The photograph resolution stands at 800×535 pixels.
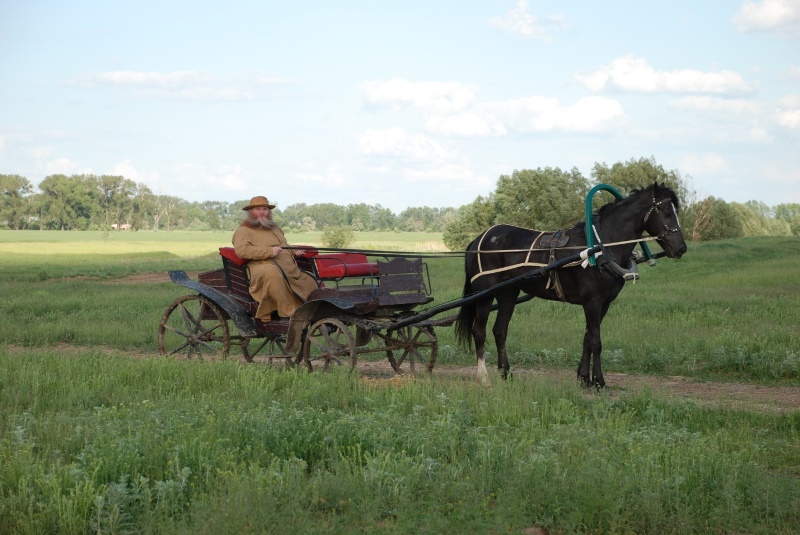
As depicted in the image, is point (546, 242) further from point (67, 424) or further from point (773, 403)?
point (67, 424)

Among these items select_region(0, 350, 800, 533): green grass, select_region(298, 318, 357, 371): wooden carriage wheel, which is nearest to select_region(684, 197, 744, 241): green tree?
select_region(298, 318, 357, 371): wooden carriage wheel

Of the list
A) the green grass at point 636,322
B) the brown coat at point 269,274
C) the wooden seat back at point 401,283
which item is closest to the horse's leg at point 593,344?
the green grass at point 636,322

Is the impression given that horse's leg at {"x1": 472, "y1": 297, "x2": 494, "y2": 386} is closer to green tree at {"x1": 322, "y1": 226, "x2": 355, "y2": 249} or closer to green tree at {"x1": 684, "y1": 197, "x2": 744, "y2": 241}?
green tree at {"x1": 684, "y1": 197, "x2": 744, "y2": 241}

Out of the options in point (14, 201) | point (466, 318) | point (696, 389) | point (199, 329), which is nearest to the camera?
point (696, 389)

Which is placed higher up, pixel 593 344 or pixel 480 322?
pixel 480 322

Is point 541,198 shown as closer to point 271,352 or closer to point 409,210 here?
point 271,352

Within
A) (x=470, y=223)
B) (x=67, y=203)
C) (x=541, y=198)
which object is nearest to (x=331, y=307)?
(x=541, y=198)

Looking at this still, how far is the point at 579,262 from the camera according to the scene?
1045 cm

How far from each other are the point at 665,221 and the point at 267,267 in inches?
188

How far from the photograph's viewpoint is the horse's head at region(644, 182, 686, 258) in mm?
10266

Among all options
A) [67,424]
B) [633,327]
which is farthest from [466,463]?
[633,327]

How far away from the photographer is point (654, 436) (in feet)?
23.4

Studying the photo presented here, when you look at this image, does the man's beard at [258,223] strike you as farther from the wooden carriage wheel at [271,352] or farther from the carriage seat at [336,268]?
the wooden carriage wheel at [271,352]

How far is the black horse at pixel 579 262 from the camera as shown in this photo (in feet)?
34.0
